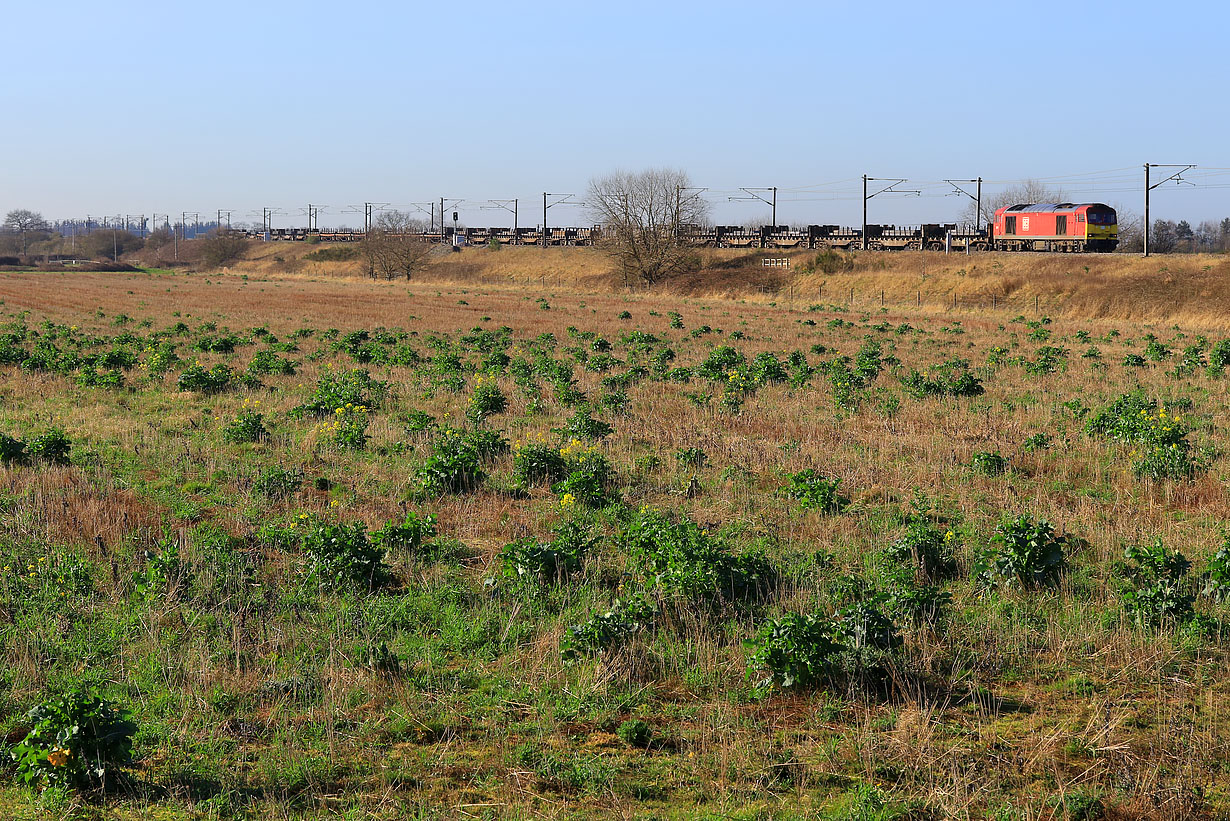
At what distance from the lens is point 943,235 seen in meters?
90.0

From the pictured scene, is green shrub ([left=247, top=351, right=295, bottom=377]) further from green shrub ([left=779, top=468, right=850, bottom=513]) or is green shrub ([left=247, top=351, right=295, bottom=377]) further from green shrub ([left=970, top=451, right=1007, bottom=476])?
green shrub ([left=970, top=451, right=1007, bottom=476])

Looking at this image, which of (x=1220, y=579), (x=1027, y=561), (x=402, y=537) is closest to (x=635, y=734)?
(x=402, y=537)

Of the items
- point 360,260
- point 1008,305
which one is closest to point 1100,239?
point 1008,305

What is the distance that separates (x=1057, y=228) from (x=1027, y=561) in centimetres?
7461

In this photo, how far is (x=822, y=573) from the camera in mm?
10539

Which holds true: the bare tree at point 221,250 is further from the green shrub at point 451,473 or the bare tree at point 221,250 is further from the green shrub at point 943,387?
the green shrub at point 451,473

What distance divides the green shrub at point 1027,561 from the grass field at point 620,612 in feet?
0.10

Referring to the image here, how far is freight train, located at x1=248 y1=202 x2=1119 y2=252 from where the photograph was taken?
74938 millimetres

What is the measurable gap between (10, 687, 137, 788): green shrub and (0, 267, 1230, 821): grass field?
0.12ft

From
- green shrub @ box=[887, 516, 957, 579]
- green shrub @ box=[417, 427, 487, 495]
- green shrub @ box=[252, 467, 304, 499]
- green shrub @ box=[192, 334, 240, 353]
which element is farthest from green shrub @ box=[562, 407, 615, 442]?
green shrub @ box=[192, 334, 240, 353]

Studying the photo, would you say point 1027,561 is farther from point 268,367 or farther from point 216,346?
point 216,346

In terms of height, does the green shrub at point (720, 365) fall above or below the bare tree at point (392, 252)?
below

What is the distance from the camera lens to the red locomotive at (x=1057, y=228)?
7438 centimetres

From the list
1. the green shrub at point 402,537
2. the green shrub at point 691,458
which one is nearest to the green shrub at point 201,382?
the green shrub at point 691,458
